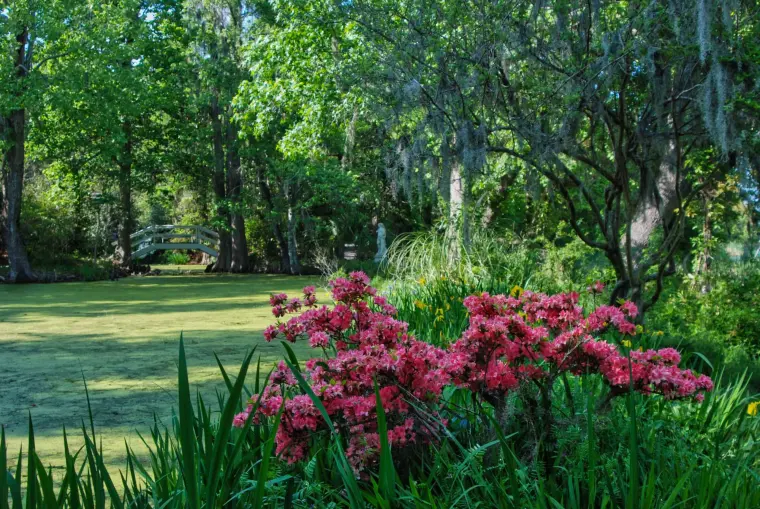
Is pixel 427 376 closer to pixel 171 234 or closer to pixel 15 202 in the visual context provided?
pixel 15 202

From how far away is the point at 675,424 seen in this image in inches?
102

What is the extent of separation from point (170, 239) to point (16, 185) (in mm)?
7585

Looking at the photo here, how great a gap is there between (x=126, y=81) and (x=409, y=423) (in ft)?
46.6

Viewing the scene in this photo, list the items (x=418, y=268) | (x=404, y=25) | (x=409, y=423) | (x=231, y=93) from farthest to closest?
(x=231, y=93) → (x=418, y=268) → (x=404, y=25) → (x=409, y=423)

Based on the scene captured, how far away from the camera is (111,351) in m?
6.25

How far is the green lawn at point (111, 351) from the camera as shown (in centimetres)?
404

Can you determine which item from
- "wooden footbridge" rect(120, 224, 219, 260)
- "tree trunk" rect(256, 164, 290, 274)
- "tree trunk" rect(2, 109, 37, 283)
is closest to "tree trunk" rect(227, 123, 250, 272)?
"tree trunk" rect(256, 164, 290, 274)

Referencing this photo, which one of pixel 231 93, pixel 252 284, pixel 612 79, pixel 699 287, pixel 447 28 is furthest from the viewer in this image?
pixel 231 93

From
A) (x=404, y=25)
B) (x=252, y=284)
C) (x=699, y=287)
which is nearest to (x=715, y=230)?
(x=699, y=287)

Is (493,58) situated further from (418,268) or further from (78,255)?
(78,255)

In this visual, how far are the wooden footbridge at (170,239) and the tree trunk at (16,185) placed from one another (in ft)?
17.2

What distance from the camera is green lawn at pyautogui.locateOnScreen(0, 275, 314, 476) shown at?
13.2 feet

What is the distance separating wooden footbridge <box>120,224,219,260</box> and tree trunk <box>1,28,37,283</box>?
17.2ft

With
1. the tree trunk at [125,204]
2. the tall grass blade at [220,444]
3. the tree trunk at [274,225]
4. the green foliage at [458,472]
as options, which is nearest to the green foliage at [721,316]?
the green foliage at [458,472]
